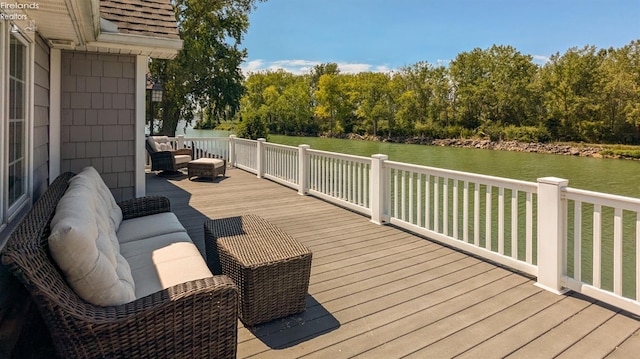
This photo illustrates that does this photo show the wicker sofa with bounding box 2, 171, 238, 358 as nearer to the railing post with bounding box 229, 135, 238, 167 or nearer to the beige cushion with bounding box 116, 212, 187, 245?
the beige cushion with bounding box 116, 212, 187, 245

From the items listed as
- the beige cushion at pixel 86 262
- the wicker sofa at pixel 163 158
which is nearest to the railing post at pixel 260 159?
the wicker sofa at pixel 163 158

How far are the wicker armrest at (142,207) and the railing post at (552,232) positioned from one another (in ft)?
10.5

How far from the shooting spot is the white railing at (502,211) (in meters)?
2.76

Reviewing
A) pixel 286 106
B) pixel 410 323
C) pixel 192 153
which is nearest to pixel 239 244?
pixel 410 323

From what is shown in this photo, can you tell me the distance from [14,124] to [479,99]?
39089 mm

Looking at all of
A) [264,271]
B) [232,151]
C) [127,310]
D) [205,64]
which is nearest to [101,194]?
[264,271]

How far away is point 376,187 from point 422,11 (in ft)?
67.8

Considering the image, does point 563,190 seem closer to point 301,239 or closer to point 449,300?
point 449,300

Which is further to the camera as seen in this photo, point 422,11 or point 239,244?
point 422,11

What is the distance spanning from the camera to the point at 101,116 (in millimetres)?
4348

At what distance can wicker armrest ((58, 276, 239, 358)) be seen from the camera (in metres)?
1.49

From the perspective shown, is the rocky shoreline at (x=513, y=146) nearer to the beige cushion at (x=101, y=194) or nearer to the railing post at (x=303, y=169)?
the railing post at (x=303, y=169)

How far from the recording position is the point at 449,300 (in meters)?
2.77

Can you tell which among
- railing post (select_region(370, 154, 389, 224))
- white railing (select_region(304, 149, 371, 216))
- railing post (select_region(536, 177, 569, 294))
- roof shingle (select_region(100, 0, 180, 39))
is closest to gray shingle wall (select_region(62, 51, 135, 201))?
roof shingle (select_region(100, 0, 180, 39))
